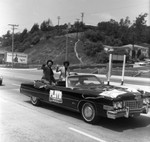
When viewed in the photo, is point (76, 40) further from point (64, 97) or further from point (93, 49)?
point (64, 97)

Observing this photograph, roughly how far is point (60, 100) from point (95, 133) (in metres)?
2.13

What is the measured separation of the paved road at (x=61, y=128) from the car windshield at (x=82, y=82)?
0.90 m

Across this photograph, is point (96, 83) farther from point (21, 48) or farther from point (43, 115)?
point (21, 48)

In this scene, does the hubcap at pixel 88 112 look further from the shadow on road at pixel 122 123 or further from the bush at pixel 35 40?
the bush at pixel 35 40

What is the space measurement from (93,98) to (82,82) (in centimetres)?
157

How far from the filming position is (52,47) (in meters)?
103

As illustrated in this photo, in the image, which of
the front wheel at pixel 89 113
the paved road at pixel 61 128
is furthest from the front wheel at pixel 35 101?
the front wheel at pixel 89 113

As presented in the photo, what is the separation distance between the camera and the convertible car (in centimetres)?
617

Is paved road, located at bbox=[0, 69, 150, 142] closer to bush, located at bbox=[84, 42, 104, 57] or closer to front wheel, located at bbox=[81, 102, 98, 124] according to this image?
front wheel, located at bbox=[81, 102, 98, 124]

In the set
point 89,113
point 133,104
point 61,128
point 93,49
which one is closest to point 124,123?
point 133,104

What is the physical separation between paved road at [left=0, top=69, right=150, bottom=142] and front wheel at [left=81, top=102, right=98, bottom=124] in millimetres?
151

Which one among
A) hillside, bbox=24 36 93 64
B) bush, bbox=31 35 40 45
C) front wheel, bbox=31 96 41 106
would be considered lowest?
front wheel, bbox=31 96 41 106

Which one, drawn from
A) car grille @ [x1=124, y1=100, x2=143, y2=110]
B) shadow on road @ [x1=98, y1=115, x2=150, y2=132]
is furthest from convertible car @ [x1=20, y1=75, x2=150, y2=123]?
shadow on road @ [x1=98, y1=115, x2=150, y2=132]

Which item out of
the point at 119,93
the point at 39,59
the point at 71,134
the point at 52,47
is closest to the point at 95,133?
the point at 71,134
